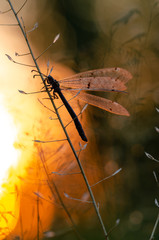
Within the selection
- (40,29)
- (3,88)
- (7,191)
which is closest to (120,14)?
(40,29)

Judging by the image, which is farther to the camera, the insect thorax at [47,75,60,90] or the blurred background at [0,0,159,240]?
the blurred background at [0,0,159,240]

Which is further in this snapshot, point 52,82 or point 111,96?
point 111,96

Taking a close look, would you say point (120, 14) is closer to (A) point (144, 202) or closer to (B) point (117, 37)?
(B) point (117, 37)

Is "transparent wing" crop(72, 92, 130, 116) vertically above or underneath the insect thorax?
underneath

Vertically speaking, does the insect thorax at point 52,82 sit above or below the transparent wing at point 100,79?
above

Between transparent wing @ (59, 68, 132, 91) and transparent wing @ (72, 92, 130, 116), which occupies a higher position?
transparent wing @ (59, 68, 132, 91)

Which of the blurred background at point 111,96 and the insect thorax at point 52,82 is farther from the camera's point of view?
the blurred background at point 111,96
